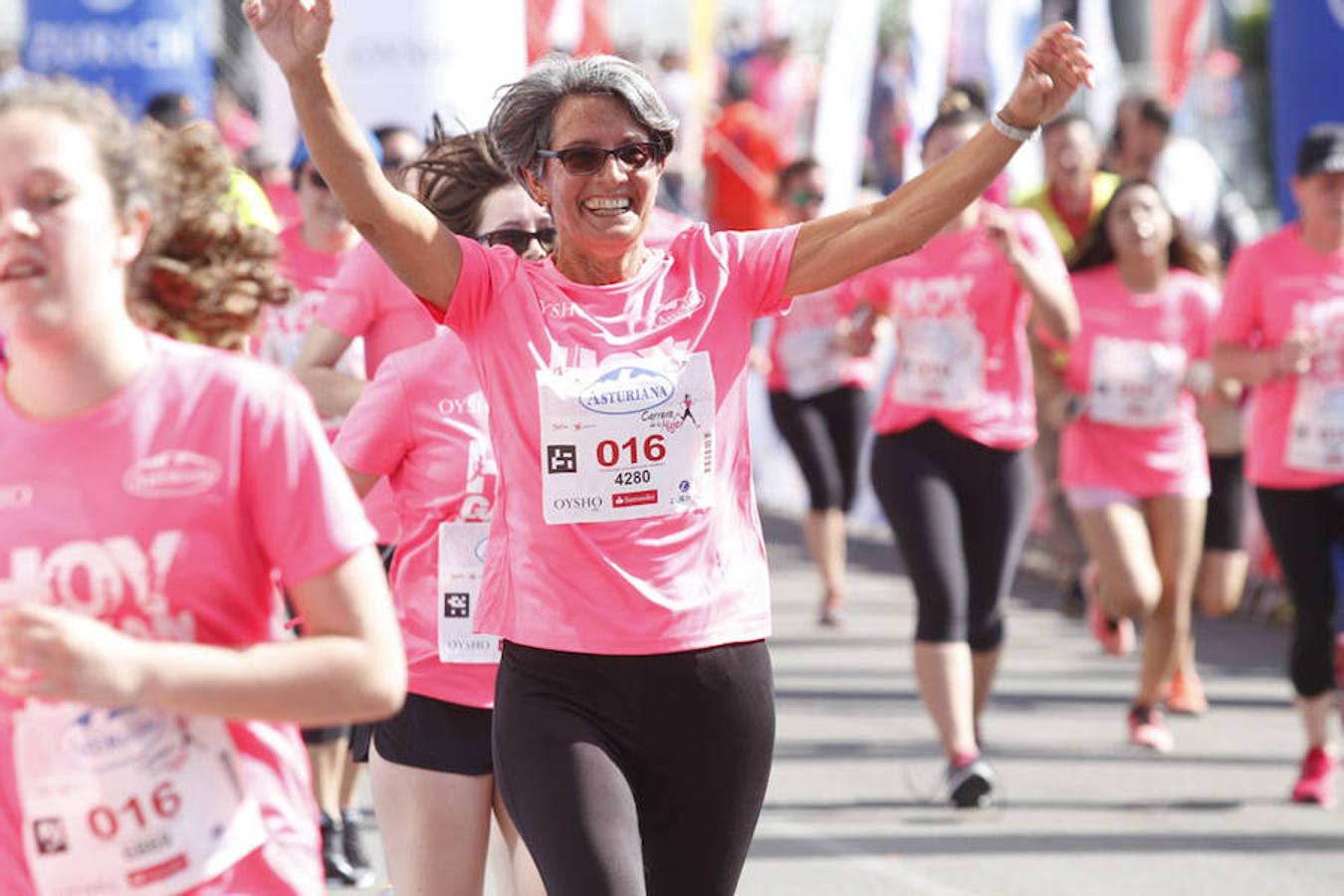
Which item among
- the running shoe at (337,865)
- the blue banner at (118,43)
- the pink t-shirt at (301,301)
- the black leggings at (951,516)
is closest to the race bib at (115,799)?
the running shoe at (337,865)

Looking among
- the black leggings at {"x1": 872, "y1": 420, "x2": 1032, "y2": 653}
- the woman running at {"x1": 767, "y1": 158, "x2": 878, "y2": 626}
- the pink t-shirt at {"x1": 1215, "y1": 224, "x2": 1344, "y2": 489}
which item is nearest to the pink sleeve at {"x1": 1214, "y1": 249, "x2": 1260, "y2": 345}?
the pink t-shirt at {"x1": 1215, "y1": 224, "x2": 1344, "y2": 489}

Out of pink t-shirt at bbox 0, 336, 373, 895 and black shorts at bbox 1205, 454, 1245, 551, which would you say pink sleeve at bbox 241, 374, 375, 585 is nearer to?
pink t-shirt at bbox 0, 336, 373, 895

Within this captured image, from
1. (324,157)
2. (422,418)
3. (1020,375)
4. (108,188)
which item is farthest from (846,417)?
(108,188)

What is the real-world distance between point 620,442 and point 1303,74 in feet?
24.8

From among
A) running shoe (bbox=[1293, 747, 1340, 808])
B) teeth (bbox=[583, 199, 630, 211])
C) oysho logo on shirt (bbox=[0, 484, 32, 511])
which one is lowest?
running shoe (bbox=[1293, 747, 1340, 808])

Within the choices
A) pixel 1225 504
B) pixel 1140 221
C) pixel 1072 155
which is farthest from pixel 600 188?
pixel 1225 504

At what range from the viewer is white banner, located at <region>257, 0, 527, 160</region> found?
9984 millimetres

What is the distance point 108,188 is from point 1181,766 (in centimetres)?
650

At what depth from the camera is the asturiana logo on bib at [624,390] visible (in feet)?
13.1

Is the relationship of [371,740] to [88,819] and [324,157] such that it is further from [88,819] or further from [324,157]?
[88,819]

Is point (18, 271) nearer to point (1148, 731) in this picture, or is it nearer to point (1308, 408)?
point (1308, 408)

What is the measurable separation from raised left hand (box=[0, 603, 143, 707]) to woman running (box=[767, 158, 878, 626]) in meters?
9.18

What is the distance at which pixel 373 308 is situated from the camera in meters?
5.93

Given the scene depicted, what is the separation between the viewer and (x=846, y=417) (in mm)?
11906
